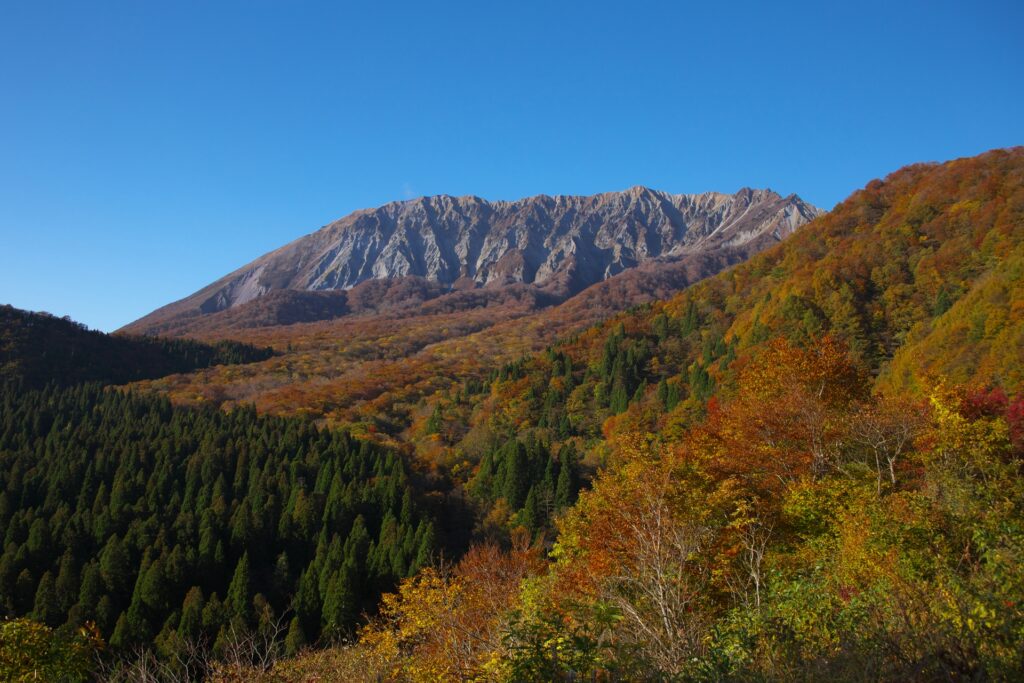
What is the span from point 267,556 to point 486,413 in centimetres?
4031

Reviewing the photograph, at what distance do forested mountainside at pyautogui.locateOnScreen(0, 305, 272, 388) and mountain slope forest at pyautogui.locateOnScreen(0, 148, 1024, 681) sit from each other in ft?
43.2

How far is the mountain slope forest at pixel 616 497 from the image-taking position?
363 inches

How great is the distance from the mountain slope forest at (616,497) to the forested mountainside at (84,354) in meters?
13.2

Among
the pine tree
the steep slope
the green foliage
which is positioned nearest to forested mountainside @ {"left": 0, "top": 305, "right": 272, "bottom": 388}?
the green foliage

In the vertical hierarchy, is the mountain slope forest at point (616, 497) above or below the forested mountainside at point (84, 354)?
below

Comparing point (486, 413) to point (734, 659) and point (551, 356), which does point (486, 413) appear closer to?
point (551, 356)

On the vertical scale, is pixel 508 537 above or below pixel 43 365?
below

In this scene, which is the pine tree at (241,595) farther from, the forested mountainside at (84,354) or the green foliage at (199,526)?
the forested mountainside at (84,354)

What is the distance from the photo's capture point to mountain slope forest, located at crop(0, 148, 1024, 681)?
9227 millimetres

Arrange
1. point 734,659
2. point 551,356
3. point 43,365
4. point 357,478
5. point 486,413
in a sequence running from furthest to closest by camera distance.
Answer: point 43,365 < point 551,356 < point 486,413 < point 357,478 < point 734,659

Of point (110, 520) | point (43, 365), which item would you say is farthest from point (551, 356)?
point (43, 365)

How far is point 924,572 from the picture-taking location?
1042 cm

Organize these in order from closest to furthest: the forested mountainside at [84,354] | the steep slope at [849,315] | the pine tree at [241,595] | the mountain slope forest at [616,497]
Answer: the mountain slope forest at [616,497], the steep slope at [849,315], the pine tree at [241,595], the forested mountainside at [84,354]

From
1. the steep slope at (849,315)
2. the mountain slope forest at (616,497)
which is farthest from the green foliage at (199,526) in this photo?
the steep slope at (849,315)
